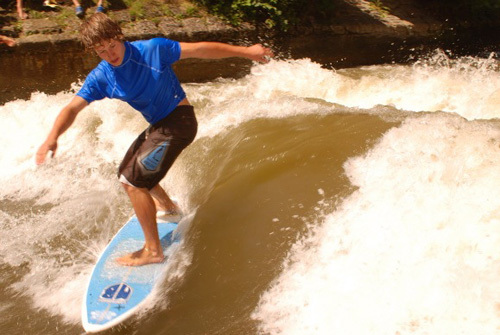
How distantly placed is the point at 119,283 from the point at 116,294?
0.10m

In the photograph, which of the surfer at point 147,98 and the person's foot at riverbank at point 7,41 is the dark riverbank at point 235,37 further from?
the surfer at point 147,98

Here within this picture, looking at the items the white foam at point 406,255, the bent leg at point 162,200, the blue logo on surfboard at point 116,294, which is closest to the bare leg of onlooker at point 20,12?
the bent leg at point 162,200

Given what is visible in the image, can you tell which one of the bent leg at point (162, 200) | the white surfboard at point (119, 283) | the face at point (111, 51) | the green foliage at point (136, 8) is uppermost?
the face at point (111, 51)

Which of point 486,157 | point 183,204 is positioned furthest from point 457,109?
point 183,204

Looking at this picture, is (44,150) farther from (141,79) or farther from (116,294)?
(116,294)

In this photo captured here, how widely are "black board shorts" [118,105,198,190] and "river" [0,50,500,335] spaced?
0.72m

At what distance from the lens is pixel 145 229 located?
3297mm

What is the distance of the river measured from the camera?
278 cm

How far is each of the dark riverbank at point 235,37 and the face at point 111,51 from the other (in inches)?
165

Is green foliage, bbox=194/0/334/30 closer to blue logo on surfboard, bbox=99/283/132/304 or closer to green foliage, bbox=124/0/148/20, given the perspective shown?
green foliage, bbox=124/0/148/20

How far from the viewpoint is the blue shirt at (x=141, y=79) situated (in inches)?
119

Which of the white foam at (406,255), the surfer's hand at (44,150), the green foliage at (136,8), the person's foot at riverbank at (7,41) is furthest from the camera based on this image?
the green foliage at (136,8)

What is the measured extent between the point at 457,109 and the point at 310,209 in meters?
2.87

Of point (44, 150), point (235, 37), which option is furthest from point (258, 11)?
point (44, 150)
